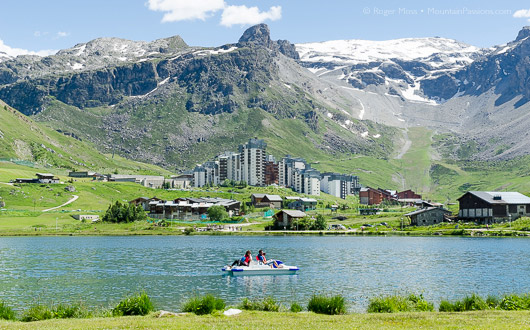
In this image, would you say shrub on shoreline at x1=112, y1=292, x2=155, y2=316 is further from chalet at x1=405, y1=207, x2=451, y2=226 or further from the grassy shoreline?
chalet at x1=405, y1=207, x2=451, y2=226

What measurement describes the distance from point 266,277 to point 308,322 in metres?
40.6

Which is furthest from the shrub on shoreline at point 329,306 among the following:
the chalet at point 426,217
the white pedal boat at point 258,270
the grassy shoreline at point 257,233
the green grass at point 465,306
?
the chalet at point 426,217

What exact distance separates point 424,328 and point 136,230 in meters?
149

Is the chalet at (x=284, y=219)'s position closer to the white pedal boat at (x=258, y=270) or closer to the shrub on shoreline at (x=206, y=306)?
the white pedal boat at (x=258, y=270)

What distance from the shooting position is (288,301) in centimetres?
5000

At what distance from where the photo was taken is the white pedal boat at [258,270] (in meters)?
71.4

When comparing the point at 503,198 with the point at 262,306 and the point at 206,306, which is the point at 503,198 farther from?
the point at 206,306

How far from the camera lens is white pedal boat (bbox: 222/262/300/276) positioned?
2813 inches

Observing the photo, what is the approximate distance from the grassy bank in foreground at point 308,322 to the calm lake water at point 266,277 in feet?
37.2

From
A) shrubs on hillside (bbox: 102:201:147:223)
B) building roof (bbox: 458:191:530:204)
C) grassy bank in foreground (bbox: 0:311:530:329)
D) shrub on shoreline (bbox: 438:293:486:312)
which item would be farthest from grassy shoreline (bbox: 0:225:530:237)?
grassy bank in foreground (bbox: 0:311:530:329)

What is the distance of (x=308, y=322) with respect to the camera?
102ft

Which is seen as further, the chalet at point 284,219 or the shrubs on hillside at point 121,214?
the shrubs on hillside at point 121,214

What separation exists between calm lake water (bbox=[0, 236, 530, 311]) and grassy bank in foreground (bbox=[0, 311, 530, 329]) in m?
11.3

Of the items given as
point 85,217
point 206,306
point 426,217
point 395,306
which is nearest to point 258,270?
point 395,306
